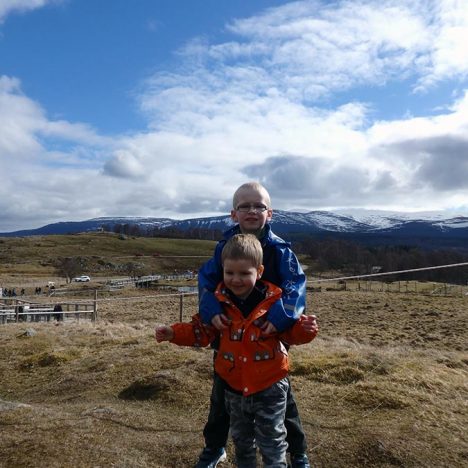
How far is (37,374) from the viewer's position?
7.10 m

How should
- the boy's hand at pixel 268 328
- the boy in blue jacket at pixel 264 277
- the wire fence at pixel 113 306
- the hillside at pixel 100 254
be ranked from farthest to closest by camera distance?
the hillside at pixel 100 254, the wire fence at pixel 113 306, the boy in blue jacket at pixel 264 277, the boy's hand at pixel 268 328

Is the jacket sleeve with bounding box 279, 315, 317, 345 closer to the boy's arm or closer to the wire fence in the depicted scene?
the boy's arm

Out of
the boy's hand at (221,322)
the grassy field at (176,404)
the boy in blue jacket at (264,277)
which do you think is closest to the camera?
the boy's hand at (221,322)

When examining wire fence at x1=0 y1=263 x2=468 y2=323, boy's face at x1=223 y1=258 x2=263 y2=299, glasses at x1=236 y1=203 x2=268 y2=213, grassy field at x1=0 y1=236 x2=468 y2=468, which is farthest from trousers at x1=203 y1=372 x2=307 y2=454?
wire fence at x1=0 y1=263 x2=468 y2=323

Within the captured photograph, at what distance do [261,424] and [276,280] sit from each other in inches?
39.8

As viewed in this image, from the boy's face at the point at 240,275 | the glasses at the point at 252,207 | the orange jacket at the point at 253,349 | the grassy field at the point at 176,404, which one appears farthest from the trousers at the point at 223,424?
the glasses at the point at 252,207

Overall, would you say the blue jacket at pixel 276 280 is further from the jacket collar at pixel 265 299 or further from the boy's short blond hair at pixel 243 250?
the boy's short blond hair at pixel 243 250

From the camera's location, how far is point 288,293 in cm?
333

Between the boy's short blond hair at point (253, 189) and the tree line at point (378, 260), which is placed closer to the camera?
the boy's short blond hair at point (253, 189)

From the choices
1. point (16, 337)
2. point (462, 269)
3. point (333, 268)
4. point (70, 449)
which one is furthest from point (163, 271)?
point (70, 449)

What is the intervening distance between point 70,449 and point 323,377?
3143mm

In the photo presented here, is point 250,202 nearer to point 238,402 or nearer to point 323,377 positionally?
point 238,402

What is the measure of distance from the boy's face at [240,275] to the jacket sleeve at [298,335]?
0.40 metres

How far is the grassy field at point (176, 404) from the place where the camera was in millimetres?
3926
